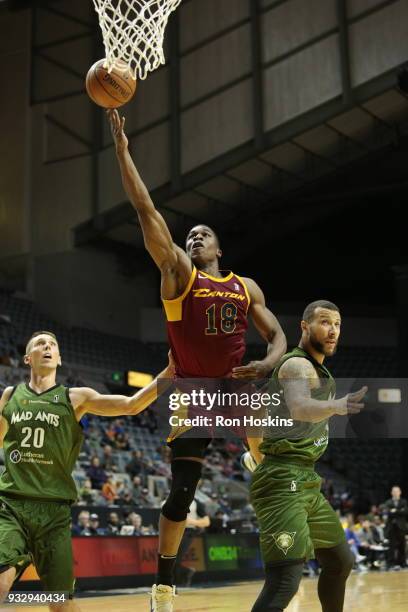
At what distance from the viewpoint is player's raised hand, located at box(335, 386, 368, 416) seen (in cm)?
405

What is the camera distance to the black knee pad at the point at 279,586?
4.23 m

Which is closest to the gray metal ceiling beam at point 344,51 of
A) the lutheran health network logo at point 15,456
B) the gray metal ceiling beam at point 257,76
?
the gray metal ceiling beam at point 257,76

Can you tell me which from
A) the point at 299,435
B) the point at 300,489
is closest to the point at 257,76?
the point at 299,435

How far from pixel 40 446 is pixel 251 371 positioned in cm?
128

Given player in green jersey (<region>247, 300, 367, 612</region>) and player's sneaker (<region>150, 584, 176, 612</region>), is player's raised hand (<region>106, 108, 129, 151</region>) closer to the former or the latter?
player in green jersey (<region>247, 300, 367, 612</region>)

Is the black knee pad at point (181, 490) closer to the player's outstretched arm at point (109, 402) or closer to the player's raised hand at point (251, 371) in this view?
the player's outstretched arm at point (109, 402)

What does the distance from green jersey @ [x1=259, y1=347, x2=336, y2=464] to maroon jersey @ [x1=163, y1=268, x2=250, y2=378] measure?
680mm

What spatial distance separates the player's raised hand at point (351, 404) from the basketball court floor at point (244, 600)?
4282 millimetres

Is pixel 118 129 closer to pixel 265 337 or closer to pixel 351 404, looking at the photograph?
pixel 265 337

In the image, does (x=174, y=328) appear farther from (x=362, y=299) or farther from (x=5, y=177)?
(x=362, y=299)

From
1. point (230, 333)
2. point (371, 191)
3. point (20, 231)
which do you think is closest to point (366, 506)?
point (371, 191)

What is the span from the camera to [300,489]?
4.58 meters

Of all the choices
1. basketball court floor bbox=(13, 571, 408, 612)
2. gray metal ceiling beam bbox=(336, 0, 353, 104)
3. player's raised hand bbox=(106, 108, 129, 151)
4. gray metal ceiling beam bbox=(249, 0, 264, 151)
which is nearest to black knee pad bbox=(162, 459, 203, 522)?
player's raised hand bbox=(106, 108, 129, 151)

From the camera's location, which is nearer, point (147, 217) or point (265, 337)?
point (147, 217)
